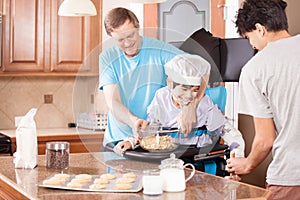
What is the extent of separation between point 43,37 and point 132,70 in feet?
8.76

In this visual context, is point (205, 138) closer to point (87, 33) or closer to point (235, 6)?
point (235, 6)

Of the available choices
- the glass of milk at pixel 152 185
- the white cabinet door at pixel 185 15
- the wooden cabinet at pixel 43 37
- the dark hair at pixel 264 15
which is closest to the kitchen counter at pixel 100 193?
the glass of milk at pixel 152 185

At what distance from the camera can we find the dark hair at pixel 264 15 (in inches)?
112

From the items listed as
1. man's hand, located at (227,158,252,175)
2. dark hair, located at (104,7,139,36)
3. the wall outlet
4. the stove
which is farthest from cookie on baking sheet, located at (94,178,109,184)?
the wall outlet

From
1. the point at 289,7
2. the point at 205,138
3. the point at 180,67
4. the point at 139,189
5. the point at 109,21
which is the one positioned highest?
the point at 289,7

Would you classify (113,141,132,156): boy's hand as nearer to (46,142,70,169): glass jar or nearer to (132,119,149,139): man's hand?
(132,119,149,139): man's hand

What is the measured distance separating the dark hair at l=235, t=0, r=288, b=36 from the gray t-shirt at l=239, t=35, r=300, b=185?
0.17m

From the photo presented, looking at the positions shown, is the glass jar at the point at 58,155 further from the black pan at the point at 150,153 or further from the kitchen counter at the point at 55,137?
the kitchen counter at the point at 55,137

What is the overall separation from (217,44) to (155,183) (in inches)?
62.9

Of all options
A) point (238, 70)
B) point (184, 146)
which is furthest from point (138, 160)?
point (238, 70)

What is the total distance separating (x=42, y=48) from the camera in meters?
4.98

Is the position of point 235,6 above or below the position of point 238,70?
above

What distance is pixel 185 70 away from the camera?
8.22ft

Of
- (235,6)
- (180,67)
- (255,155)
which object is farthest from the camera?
(235,6)
